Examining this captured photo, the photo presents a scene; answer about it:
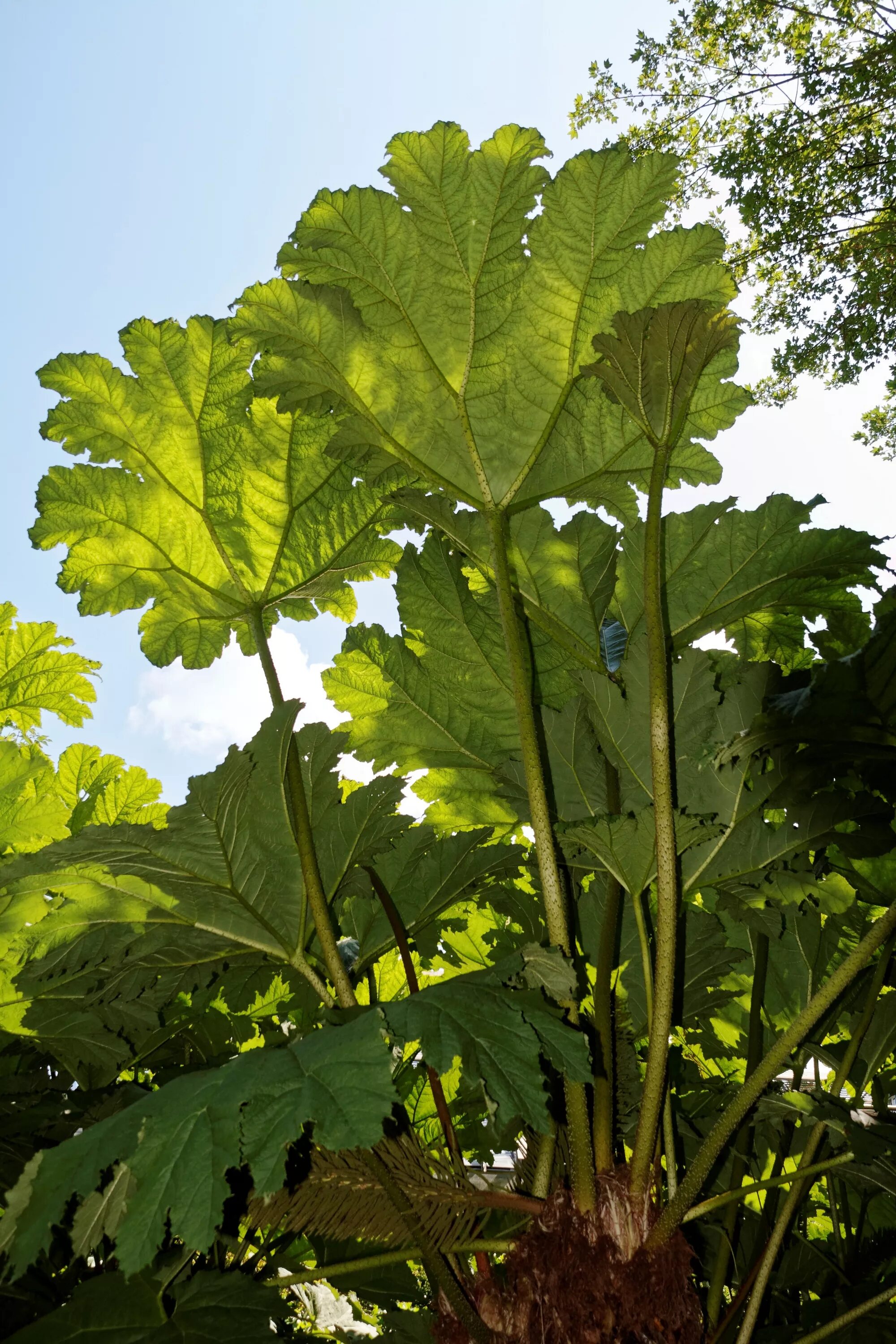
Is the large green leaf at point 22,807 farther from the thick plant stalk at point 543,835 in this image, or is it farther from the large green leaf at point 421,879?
the thick plant stalk at point 543,835

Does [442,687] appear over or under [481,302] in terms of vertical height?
under

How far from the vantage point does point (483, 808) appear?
1.20 metres

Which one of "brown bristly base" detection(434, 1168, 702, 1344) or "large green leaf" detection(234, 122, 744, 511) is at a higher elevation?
"large green leaf" detection(234, 122, 744, 511)

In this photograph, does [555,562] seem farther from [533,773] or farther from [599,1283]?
[599,1283]

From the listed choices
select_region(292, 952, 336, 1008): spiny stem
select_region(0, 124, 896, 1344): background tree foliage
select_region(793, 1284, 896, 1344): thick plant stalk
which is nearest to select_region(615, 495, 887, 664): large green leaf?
select_region(0, 124, 896, 1344): background tree foliage

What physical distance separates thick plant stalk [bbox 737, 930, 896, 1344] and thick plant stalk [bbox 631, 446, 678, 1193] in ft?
0.52

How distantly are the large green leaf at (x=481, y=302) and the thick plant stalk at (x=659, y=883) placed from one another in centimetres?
25

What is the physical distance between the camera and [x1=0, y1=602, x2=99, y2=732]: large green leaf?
1.49 meters

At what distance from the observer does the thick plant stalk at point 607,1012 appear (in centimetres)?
86

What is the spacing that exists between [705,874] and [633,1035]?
0.30 meters

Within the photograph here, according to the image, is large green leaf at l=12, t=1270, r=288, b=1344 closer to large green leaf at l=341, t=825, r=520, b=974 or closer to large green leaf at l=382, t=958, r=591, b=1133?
large green leaf at l=341, t=825, r=520, b=974

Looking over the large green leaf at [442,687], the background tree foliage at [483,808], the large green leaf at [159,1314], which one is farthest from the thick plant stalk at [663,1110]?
the large green leaf at [159,1314]

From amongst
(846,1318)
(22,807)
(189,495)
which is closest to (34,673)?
(22,807)

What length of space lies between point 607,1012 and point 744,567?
48cm
